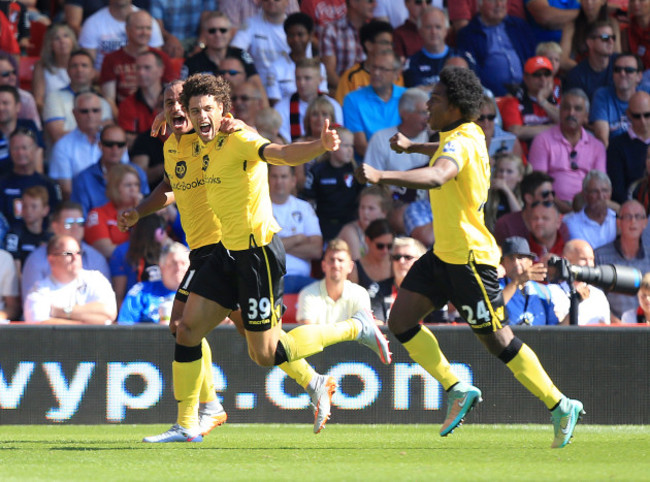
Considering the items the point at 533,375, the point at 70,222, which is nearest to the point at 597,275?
the point at 533,375

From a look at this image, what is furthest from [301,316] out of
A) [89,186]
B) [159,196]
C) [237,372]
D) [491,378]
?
[89,186]

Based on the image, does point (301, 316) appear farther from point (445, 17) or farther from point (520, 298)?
point (445, 17)

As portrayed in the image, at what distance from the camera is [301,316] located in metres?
9.97

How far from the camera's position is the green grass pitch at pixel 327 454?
5.96 m

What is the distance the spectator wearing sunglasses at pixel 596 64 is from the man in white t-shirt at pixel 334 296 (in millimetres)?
4936

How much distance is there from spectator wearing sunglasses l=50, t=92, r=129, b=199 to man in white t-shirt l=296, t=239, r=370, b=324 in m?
3.23

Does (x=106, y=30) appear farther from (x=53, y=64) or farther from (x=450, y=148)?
(x=450, y=148)

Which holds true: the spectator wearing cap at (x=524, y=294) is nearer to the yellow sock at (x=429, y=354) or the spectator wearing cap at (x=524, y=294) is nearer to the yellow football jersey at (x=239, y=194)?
the yellow sock at (x=429, y=354)

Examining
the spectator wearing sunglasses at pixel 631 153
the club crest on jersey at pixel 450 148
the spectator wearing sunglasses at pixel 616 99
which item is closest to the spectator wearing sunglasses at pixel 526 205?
the spectator wearing sunglasses at pixel 631 153

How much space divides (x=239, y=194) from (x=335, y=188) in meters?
5.05

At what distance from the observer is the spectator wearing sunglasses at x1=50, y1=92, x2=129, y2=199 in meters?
12.2

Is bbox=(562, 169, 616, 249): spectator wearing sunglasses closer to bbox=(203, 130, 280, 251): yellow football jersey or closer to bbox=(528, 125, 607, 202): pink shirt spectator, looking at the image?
bbox=(528, 125, 607, 202): pink shirt spectator

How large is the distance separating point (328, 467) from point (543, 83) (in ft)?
26.3

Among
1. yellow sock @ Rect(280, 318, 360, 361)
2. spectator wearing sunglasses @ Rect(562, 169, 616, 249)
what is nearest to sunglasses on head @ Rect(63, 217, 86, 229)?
yellow sock @ Rect(280, 318, 360, 361)
